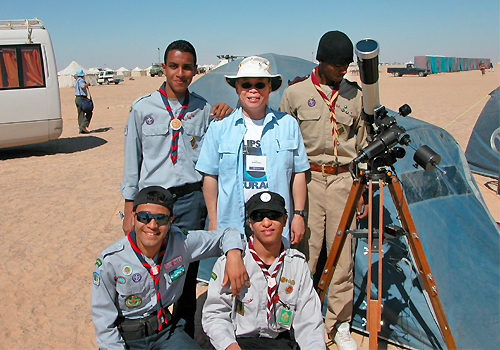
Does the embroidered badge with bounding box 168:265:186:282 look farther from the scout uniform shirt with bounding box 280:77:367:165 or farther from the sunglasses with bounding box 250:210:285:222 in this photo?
the scout uniform shirt with bounding box 280:77:367:165

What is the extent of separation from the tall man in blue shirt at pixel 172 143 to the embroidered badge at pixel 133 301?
1.49 ft

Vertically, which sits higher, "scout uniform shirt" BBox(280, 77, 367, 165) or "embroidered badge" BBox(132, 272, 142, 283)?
"scout uniform shirt" BBox(280, 77, 367, 165)

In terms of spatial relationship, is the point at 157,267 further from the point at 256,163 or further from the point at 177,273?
the point at 256,163

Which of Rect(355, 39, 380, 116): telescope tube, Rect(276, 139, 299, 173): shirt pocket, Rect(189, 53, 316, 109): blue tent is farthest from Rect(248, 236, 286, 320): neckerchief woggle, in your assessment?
Rect(189, 53, 316, 109): blue tent

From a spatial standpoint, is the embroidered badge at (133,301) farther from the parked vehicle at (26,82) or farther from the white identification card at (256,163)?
the parked vehicle at (26,82)

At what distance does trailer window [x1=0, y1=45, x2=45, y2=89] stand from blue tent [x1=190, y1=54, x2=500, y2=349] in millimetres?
7541

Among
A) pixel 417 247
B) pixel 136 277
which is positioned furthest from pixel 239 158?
pixel 417 247

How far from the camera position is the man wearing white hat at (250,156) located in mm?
2410

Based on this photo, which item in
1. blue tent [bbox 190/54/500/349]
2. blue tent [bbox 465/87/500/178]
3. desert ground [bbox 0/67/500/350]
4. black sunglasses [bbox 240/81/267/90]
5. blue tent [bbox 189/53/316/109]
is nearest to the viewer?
black sunglasses [bbox 240/81/267/90]

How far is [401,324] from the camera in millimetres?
2922

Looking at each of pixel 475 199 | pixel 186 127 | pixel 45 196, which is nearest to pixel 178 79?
pixel 186 127

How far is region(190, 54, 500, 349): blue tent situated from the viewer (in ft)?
9.22

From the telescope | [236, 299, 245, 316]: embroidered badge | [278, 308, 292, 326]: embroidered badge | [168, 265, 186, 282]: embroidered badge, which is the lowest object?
[278, 308, 292, 326]: embroidered badge

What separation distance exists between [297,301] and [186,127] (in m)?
1.23
